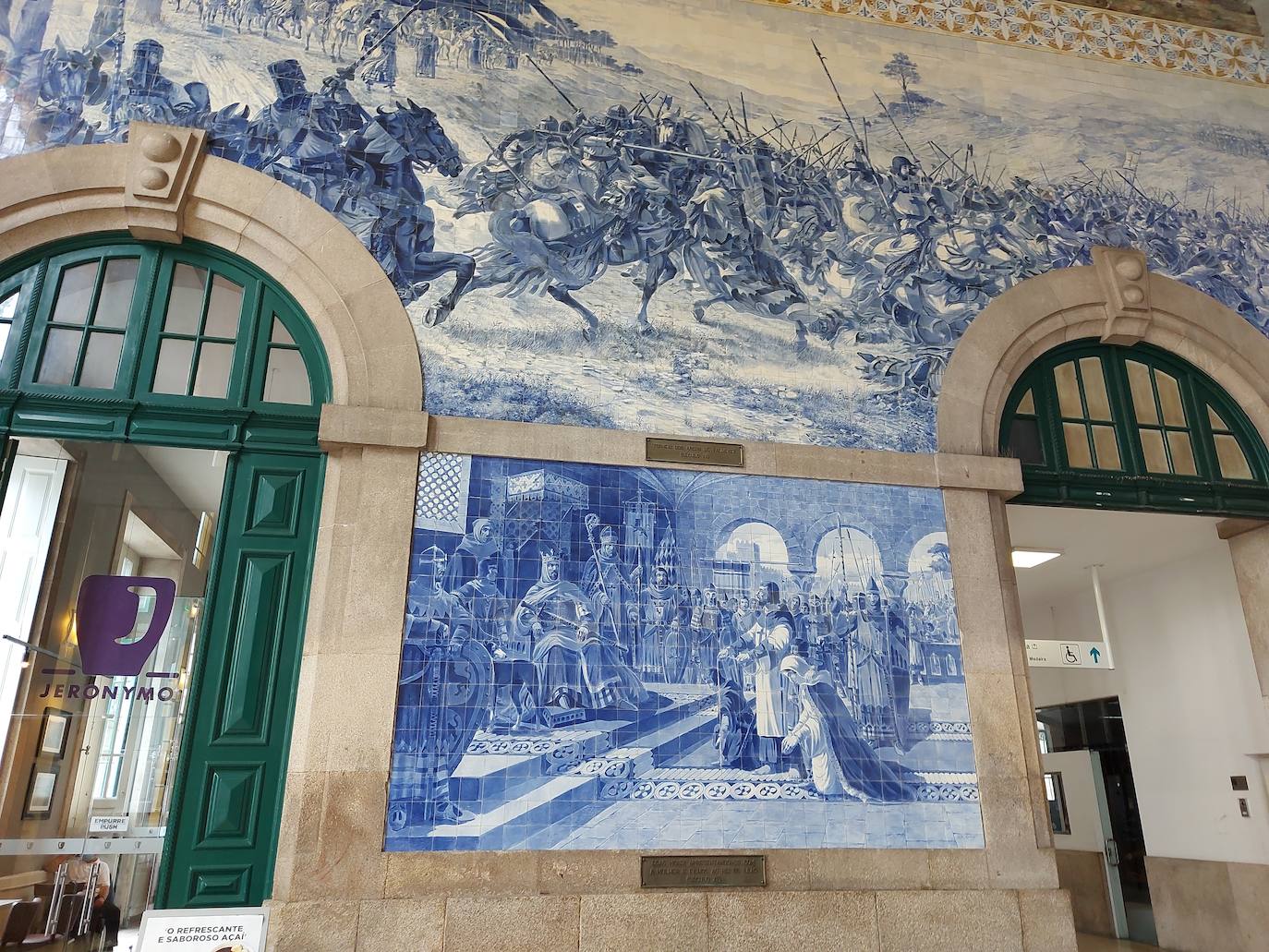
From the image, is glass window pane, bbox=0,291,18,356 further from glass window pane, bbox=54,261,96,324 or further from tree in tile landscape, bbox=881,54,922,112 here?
tree in tile landscape, bbox=881,54,922,112

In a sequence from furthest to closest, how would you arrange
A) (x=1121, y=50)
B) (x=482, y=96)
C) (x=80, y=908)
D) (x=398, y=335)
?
1. (x=1121, y=50)
2. (x=482, y=96)
3. (x=398, y=335)
4. (x=80, y=908)

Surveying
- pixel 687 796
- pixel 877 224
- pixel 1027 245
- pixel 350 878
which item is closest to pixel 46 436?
pixel 350 878

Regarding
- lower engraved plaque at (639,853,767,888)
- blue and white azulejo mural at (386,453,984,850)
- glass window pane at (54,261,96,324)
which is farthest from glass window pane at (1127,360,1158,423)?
glass window pane at (54,261,96,324)

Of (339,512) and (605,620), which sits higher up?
(339,512)

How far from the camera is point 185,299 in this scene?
7.26 metres

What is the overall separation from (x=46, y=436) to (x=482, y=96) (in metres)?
4.09

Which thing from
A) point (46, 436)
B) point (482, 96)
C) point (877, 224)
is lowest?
point (46, 436)

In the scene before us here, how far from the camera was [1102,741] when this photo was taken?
1268 centimetres

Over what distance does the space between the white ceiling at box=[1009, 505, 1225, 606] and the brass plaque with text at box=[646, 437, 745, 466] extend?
10.1 feet

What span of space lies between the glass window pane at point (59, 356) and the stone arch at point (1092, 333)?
6.38 metres

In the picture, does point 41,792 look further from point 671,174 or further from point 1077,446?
point 1077,446

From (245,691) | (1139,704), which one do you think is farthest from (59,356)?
(1139,704)

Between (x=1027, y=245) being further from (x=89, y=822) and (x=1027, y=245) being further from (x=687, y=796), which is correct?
(x=89, y=822)

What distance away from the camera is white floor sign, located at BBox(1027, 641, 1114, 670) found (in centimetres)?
895
